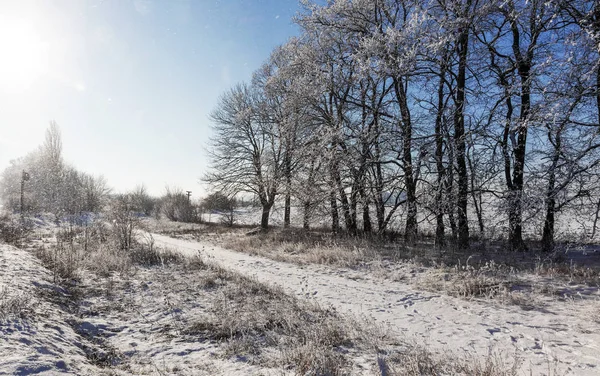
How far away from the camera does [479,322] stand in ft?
15.8

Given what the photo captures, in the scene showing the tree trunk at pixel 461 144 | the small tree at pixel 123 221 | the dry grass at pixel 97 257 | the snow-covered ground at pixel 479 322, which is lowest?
the snow-covered ground at pixel 479 322

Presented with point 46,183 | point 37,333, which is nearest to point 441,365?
point 37,333

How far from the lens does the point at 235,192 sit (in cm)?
2062

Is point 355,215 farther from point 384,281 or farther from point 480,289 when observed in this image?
point 480,289

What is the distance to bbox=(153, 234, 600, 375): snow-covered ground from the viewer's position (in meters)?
3.69

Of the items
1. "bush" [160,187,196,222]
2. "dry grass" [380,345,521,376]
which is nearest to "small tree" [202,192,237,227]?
"bush" [160,187,196,222]

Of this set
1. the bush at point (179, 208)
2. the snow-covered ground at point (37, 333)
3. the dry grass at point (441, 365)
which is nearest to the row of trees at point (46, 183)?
the bush at point (179, 208)

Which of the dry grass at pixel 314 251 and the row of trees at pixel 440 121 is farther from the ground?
the row of trees at pixel 440 121

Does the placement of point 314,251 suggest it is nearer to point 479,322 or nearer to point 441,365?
point 479,322

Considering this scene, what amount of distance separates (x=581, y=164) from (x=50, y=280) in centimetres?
1163

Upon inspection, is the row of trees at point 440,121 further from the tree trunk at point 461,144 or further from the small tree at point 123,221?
the small tree at point 123,221

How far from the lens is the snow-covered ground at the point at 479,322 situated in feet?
12.1

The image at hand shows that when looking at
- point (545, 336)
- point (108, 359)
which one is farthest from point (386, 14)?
point (108, 359)

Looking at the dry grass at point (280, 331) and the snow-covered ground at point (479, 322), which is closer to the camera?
the dry grass at point (280, 331)
